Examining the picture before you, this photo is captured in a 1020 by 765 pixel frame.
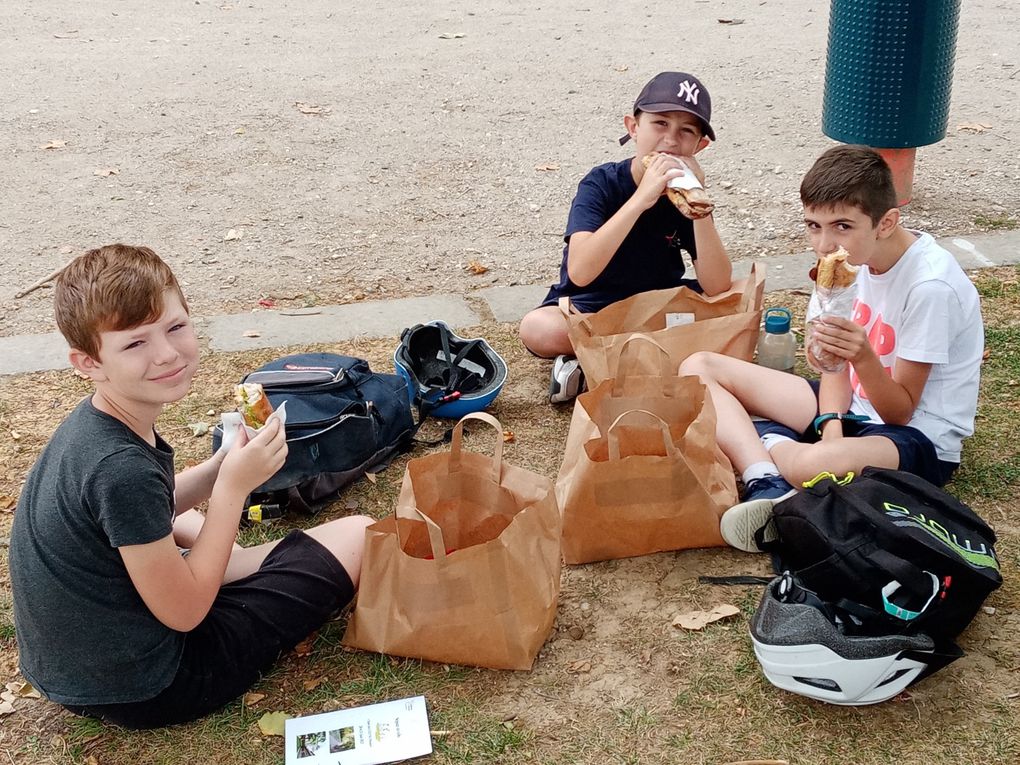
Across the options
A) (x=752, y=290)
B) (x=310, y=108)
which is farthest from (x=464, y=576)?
(x=310, y=108)

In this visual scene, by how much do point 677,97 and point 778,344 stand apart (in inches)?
43.7

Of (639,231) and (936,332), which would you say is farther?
(639,231)

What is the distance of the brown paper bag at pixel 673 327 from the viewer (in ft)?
12.0

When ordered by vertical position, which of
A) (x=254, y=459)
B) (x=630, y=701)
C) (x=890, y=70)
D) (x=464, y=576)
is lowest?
(x=630, y=701)

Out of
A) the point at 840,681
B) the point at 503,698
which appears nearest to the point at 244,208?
the point at 503,698

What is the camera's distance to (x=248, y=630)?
261 centimetres

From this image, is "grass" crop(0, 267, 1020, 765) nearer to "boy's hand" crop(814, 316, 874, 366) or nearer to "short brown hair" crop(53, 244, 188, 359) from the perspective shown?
"boy's hand" crop(814, 316, 874, 366)

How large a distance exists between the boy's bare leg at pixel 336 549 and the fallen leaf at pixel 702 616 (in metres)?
0.92

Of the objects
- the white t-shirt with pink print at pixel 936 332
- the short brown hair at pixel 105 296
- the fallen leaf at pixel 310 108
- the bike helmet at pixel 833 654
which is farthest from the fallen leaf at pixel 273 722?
the fallen leaf at pixel 310 108

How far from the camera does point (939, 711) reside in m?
2.51

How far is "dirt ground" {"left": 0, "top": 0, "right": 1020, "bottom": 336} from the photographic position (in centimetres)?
560

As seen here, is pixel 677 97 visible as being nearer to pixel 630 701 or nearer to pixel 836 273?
pixel 836 273

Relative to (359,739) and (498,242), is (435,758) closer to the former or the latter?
(359,739)

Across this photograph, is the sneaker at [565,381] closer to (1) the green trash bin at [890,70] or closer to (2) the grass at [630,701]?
(2) the grass at [630,701]
